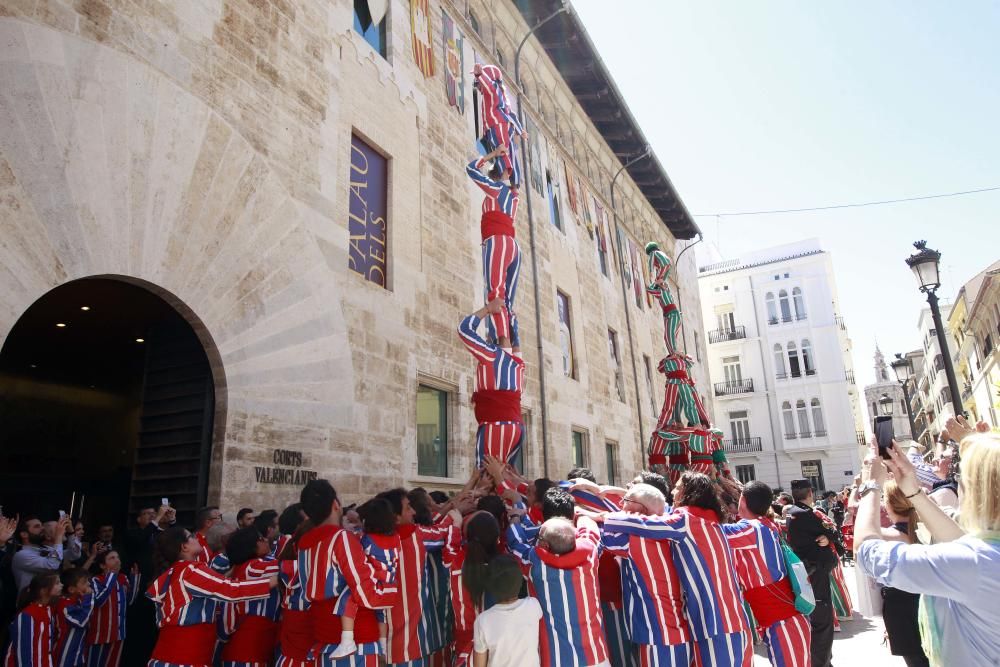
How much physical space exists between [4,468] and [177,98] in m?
6.30

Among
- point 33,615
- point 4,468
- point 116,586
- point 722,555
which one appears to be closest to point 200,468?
point 116,586

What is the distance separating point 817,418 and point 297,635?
32855 millimetres

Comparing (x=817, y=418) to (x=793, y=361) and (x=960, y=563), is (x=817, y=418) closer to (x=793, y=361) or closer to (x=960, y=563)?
(x=793, y=361)

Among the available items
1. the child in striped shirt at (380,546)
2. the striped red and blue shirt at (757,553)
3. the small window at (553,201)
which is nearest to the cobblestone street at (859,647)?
the striped red and blue shirt at (757,553)

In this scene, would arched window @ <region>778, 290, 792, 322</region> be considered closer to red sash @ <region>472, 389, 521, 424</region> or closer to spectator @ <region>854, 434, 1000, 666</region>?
red sash @ <region>472, 389, 521, 424</region>

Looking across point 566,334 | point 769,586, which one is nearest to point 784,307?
point 566,334

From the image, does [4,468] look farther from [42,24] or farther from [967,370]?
[967,370]

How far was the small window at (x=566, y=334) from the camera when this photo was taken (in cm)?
1361

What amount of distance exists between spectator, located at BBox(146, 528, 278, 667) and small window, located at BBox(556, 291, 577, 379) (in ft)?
33.6

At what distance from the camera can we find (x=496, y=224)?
6234mm

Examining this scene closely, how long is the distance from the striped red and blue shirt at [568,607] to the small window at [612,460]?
11.9 meters

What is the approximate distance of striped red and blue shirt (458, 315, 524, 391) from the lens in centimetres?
558

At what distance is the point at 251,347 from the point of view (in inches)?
238

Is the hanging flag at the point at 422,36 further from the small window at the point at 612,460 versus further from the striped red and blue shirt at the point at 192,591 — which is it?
the small window at the point at 612,460
